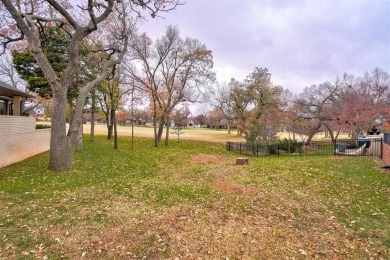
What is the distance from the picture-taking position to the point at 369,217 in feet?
16.6

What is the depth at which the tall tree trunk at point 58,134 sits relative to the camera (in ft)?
26.6

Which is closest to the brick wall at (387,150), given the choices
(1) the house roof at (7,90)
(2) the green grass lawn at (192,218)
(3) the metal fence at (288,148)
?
(2) the green grass lawn at (192,218)

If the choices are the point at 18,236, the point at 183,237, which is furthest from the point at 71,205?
the point at 183,237

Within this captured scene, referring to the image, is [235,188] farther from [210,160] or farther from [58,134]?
[210,160]

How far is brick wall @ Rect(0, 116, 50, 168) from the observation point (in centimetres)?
954

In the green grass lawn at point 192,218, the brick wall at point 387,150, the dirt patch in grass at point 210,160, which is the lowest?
the dirt patch in grass at point 210,160

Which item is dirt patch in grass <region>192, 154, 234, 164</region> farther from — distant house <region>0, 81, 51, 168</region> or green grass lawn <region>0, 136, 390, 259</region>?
distant house <region>0, 81, 51, 168</region>

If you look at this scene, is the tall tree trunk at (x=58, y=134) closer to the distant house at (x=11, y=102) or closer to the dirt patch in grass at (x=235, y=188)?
the dirt patch in grass at (x=235, y=188)

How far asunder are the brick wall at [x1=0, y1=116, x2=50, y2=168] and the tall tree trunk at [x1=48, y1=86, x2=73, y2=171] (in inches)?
117

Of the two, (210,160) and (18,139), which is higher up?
(18,139)

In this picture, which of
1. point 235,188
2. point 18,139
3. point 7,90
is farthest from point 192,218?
point 7,90

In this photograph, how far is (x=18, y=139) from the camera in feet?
35.6

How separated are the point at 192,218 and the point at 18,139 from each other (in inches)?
406

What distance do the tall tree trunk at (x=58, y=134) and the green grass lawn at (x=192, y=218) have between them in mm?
470
